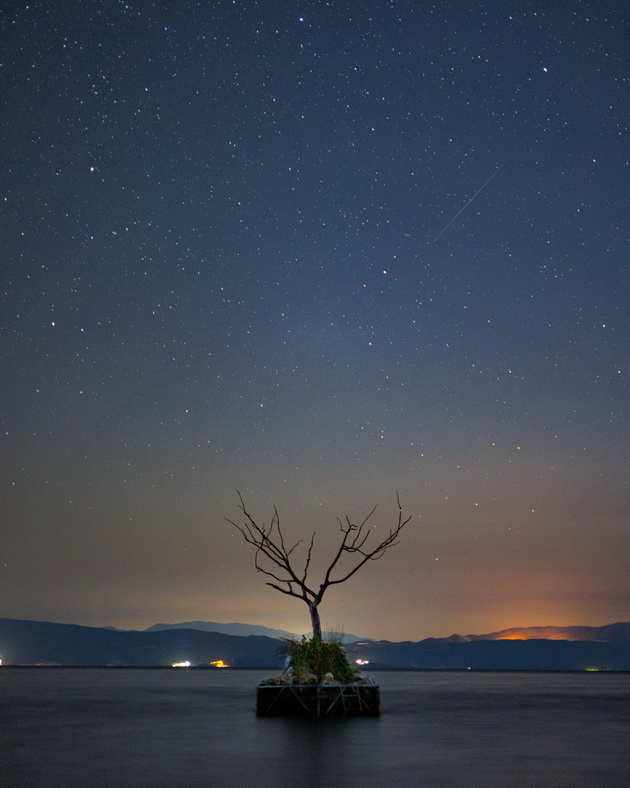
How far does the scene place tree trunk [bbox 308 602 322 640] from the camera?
33344 mm

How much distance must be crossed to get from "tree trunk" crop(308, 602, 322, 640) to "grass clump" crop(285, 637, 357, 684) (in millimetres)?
814

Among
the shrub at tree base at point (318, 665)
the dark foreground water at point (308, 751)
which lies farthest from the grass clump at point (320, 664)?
→ the dark foreground water at point (308, 751)

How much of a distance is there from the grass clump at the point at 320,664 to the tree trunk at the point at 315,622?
814 mm

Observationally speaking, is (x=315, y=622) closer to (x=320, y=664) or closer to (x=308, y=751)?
(x=320, y=664)

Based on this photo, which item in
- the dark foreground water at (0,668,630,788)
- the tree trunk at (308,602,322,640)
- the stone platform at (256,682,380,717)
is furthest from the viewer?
the tree trunk at (308,602,322,640)

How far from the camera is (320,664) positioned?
3145cm

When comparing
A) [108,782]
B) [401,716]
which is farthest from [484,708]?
[108,782]

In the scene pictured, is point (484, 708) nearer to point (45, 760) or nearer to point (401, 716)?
point (401, 716)

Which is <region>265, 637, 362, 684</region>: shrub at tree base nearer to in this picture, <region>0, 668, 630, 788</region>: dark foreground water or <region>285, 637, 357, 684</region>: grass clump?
<region>285, 637, 357, 684</region>: grass clump

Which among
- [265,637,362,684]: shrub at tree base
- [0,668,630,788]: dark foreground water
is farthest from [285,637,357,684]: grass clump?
[0,668,630,788]: dark foreground water

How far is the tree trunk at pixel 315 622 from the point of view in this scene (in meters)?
33.3

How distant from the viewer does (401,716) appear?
3509 cm

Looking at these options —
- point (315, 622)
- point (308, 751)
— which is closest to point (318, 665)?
point (315, 622)

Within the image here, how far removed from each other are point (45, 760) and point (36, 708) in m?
24.7
